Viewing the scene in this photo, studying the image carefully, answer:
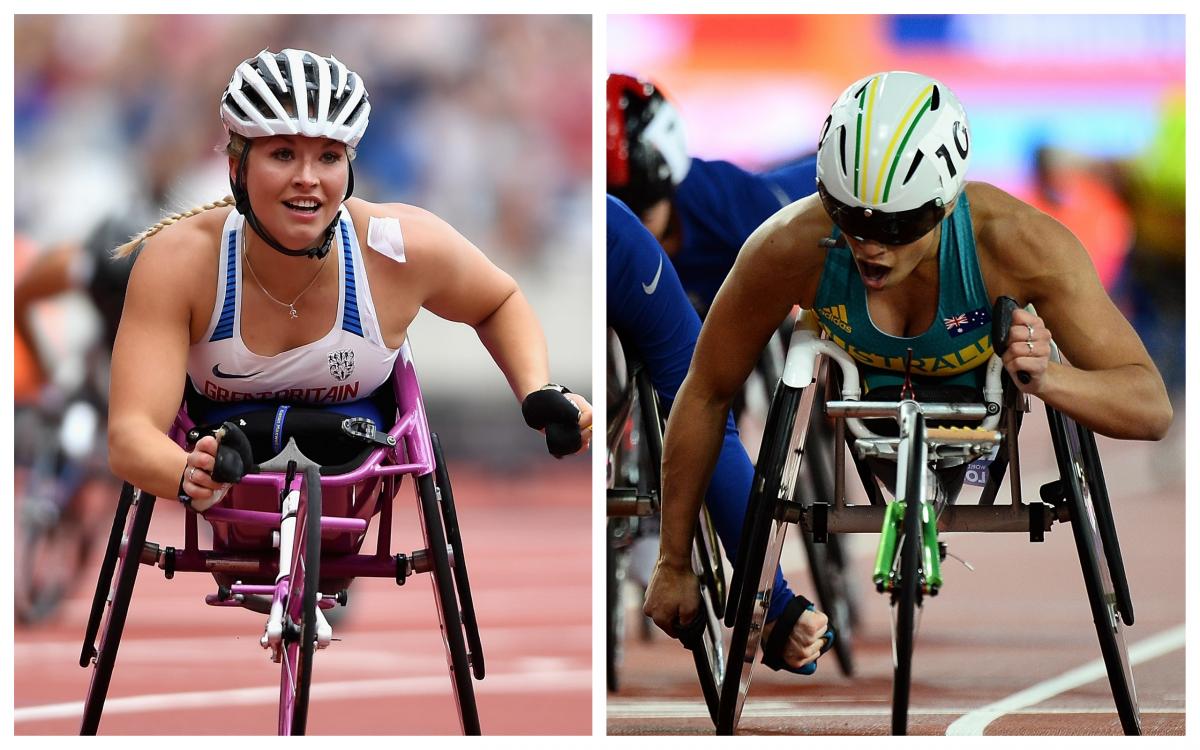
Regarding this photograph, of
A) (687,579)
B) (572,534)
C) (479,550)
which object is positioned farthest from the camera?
(572,534)

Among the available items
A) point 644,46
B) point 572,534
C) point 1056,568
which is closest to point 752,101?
point 644,46

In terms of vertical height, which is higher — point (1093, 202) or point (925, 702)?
point (1093, 202)

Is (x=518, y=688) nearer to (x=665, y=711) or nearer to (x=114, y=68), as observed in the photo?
(x=665, y=711)

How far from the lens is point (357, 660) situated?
823cm

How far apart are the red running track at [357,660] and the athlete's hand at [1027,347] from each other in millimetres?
2276

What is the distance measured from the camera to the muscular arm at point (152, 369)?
462 centimetres

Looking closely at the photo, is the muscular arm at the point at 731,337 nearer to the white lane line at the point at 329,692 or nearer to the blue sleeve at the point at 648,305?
the blue sleeve at the point at 648,305

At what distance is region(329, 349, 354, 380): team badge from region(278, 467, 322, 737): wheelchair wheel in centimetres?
50

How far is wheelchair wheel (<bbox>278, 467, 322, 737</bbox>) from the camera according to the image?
14.3ft

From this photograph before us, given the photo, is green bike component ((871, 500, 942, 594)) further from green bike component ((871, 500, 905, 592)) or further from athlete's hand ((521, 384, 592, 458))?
athlete's hand ((521, 384, 592, 458))

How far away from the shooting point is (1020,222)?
15.5 ft

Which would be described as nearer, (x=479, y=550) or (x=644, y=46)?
(x=644, y=46)

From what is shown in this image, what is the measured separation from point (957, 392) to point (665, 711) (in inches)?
68.7

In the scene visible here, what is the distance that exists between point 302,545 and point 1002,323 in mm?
1677
